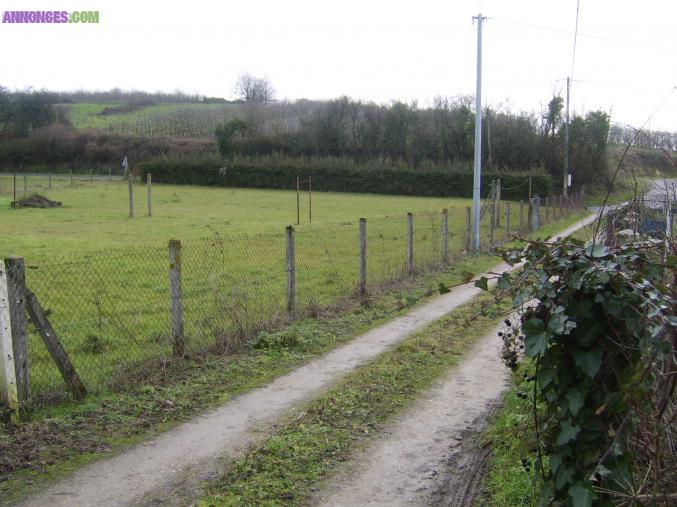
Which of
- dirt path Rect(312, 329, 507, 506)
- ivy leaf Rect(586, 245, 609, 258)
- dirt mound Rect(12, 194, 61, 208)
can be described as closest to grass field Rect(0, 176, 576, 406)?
dirt mound Rect(12, 194, 61, 208)

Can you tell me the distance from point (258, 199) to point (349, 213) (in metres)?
13.8

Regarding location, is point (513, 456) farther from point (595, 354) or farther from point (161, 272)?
point (161, 272)

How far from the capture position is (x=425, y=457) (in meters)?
5.25

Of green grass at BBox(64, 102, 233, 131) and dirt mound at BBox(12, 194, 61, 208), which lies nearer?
dirt mound at BBox(12, 194, 61, 208)

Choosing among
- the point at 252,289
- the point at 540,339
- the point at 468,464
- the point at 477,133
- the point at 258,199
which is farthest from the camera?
the point at 258,199

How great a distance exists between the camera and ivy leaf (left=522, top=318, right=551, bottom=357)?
3053 millimetres

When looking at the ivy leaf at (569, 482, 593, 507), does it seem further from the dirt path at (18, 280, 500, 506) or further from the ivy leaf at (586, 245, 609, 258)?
the dirt path at (18, 280, 500, 506)

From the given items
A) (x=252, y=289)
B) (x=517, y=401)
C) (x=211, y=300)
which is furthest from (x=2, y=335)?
(x=252, y=289)

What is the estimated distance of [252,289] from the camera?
40.4ft

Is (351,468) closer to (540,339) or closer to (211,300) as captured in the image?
(540,339)

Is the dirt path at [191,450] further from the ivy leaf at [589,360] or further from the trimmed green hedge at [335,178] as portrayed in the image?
the trimmed green hedge at [335,178]

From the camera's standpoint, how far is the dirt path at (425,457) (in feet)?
15.1

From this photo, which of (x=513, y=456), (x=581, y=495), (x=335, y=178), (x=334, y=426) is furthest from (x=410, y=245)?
(x=335, y=178)

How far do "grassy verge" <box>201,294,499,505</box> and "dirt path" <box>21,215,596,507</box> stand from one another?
223mm
